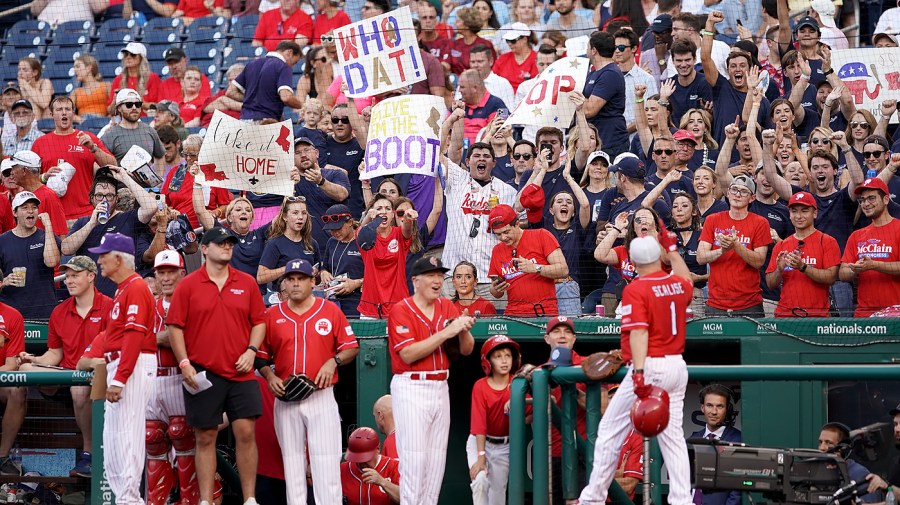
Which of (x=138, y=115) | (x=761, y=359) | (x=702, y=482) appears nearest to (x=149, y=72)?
(x=138, y=115)

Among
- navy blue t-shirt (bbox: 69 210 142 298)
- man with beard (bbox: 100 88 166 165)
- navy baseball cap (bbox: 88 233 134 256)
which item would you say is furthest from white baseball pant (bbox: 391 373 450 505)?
man with beard (bbox: 100 88 166 165)

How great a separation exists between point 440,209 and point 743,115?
2.78 m

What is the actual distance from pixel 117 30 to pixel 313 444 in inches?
440

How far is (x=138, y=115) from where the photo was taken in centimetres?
1328

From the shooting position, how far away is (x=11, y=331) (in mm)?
10266

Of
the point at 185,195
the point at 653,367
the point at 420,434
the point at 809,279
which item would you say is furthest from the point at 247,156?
the point at 653,367

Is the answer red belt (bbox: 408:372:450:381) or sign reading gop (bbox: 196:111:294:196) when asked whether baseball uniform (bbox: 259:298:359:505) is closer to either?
red belt (bbox: 408:372:450:381)

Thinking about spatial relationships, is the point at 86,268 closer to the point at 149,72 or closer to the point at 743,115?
the point at 743,115

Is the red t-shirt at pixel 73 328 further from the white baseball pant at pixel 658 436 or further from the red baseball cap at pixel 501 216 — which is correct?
the white baseball pant at pixel 658 436

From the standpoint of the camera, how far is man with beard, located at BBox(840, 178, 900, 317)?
967cm

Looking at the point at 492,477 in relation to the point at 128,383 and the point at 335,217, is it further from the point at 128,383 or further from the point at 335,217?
the point at 335,217

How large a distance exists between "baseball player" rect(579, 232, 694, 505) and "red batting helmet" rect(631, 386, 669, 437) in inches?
13.0

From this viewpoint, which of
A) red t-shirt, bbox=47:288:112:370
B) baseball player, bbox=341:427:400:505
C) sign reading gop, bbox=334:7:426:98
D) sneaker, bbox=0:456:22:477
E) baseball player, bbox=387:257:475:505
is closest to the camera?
baseball player, bbox=387:257:475:505

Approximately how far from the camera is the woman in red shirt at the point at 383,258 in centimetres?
1045
